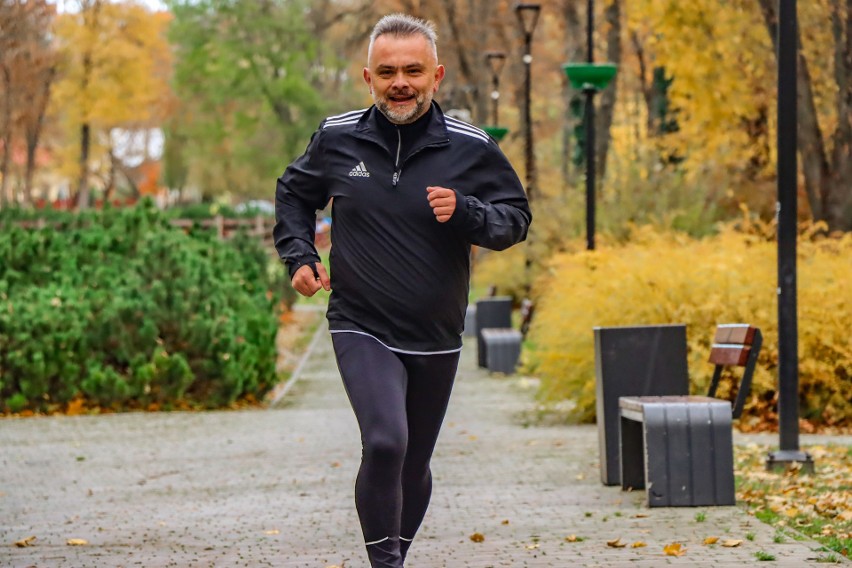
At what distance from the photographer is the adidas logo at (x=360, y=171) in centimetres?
601

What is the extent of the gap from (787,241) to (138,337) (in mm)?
9282

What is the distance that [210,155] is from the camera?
85.0m

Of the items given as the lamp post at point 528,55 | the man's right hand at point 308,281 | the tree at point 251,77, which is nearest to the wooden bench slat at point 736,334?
the man's right hand at point 308,281

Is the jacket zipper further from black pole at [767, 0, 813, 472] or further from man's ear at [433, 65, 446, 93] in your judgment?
black pole at [767, 0, 813, 472]

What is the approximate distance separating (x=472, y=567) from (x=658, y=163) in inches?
862

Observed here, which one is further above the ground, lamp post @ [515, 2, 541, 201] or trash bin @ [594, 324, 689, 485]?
lamp post @ [515, 2, 541, 201]

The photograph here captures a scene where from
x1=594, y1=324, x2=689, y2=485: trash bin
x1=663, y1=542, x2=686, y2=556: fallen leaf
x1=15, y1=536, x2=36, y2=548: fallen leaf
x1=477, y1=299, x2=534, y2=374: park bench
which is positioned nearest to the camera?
x1=663, y1=542, x2=686, y2=556: fallen leaf

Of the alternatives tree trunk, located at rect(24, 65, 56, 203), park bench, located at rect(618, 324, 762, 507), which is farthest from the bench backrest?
tree trunk, located at rect(24, 65, 56, 203)

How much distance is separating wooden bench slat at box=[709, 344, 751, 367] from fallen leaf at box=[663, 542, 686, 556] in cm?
263

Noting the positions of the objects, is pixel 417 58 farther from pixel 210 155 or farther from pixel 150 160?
pixel 150 160

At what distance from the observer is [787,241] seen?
11.1 meters

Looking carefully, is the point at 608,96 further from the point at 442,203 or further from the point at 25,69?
the point at 442,203

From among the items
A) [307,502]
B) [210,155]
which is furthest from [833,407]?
[210,155]

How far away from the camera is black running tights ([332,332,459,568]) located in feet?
19.0
